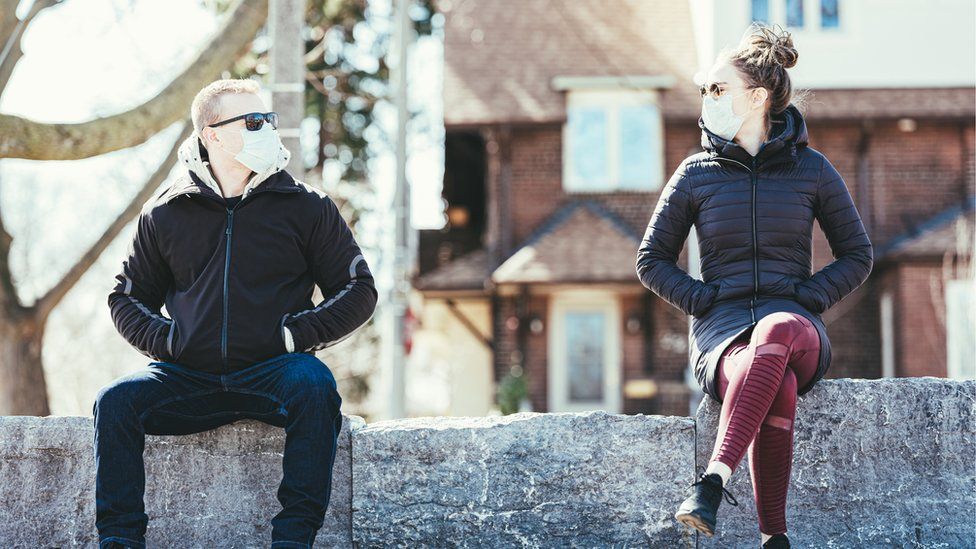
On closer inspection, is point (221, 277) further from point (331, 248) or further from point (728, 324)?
point (728, 324)

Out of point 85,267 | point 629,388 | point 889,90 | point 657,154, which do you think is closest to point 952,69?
point 889,90

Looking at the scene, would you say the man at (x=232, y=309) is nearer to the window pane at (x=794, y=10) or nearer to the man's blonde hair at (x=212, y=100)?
the man's blonde hair at (x=212, y=100)

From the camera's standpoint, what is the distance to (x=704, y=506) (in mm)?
3543

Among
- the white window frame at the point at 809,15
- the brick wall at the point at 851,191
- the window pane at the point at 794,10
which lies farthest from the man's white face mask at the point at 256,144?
the window pane at the point at 794,10

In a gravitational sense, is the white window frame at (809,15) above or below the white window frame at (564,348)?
above

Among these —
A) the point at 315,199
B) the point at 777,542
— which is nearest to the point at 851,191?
the point at 777,542

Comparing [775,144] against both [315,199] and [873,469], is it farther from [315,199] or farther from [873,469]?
[315,199]

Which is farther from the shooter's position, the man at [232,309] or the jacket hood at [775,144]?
the jacket hood at [775,144]

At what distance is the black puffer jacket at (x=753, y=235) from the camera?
423cm

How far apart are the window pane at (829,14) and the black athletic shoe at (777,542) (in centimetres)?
1579

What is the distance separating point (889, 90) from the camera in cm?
1805

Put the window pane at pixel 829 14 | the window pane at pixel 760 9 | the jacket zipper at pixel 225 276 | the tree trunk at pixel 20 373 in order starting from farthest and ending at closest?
the window pane at pixel 829 14 → the window pane at pixel 760 9 → the tree trunk at pixel 20 373 → the jacket zipper at pixel 225 276

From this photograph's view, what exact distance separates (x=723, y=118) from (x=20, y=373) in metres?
7.54

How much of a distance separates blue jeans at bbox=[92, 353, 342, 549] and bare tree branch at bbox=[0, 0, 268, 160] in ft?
11.2
